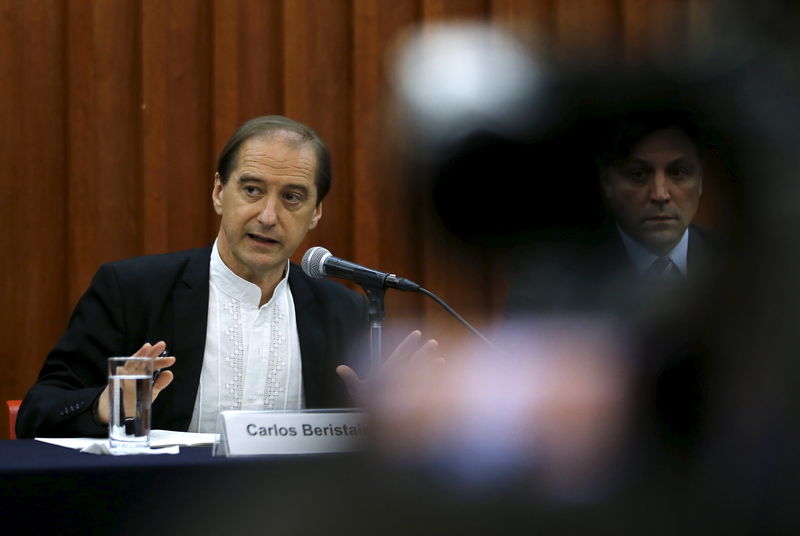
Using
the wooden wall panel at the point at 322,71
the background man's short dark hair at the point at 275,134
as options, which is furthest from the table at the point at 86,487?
the wooden wall panel at the point at 322,71

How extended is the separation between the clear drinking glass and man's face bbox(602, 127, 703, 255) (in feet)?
2.72

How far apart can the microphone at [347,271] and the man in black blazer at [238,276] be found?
0.14m

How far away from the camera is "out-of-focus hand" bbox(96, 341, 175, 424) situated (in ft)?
3.18

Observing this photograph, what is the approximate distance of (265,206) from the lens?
1667 mm

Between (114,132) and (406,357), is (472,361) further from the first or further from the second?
(114,132)

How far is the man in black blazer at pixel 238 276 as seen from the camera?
1441 mm

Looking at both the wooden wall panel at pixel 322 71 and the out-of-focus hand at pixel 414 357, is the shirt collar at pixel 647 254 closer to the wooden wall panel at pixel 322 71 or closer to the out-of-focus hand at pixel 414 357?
the out-of-focus hand at pixel 414 357

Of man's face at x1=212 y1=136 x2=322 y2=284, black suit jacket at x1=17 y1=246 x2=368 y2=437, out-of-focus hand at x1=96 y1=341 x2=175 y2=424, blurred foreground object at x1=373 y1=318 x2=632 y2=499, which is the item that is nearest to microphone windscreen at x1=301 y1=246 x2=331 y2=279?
black suit jacket at x1=17 y1=246 x2=368 y2=437

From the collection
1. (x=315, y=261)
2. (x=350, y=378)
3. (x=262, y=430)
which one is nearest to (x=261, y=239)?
(x=315, y=261)

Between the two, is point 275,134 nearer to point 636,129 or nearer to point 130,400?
point 130,400

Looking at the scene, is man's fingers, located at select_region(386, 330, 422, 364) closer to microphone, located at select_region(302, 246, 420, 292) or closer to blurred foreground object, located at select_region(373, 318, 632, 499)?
blurred foreground object, located at select_region(373, 318, 632, 499)

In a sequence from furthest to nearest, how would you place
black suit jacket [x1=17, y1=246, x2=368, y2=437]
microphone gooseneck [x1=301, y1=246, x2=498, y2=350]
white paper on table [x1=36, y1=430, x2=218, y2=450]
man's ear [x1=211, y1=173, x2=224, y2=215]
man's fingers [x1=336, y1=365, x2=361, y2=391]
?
man's ear [x1=211, y1=173, x2=224, y2=215] → black suit jacket [x1=17, y1=246, x2=368, y2=437] → microphone gooseneck [x1=301, y1=246, x2=498, y2=350] → white paper on table [x1=36, y1=430, x2=218, y2=450] → man's fingers [x1=336, y1=365, x2=361, y2=391]

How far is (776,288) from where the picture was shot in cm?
20

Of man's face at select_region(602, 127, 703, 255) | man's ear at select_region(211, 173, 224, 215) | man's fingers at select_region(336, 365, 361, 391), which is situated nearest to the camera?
man's face at select_region(602, 127, 703, 255)
